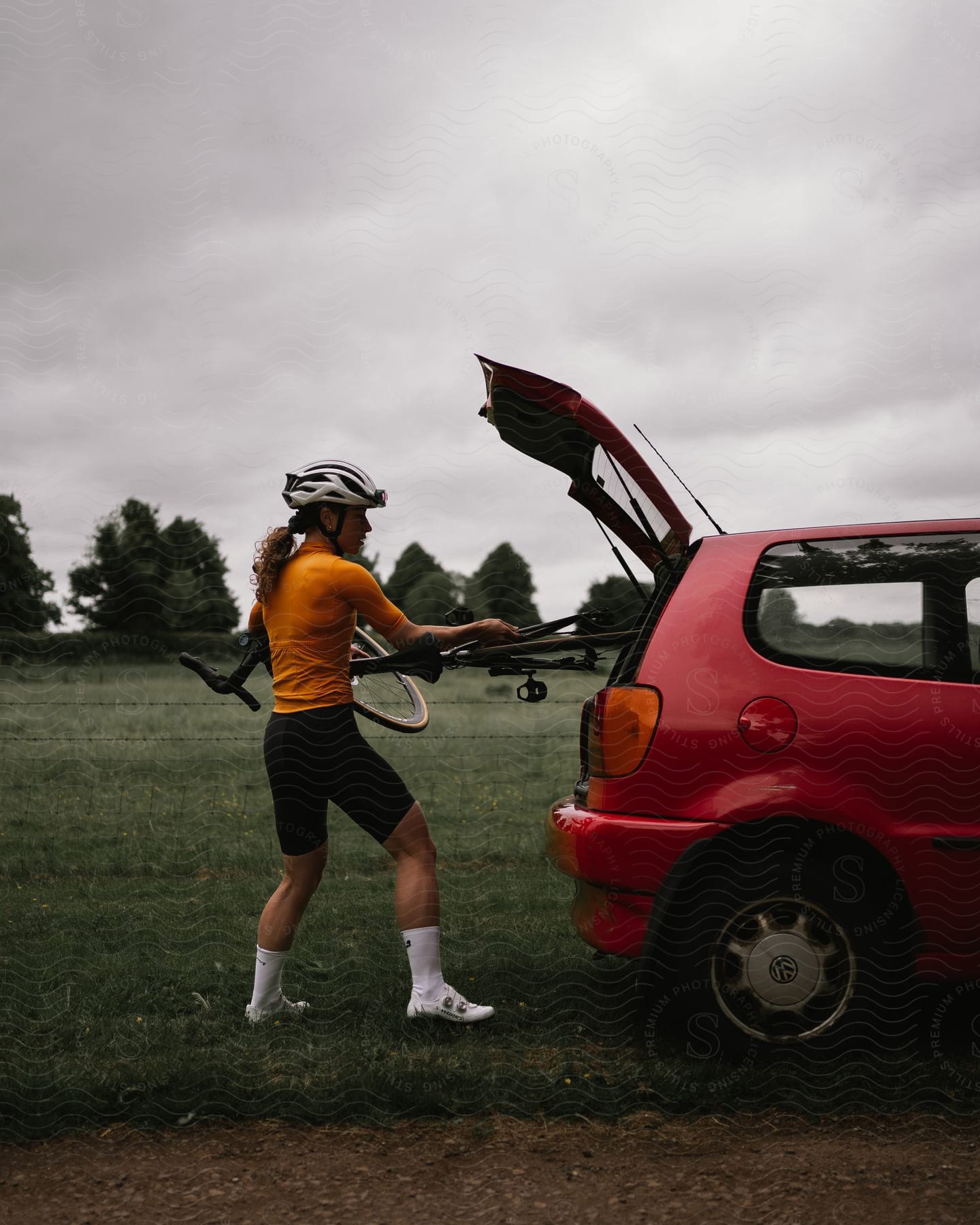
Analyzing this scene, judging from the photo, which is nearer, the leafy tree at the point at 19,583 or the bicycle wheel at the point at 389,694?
the bicycle wheel at the point at 389,694

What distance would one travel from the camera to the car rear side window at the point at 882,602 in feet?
12.5

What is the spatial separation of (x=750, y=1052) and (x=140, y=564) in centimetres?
719

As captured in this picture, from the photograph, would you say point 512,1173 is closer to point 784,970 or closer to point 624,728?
point 784,970

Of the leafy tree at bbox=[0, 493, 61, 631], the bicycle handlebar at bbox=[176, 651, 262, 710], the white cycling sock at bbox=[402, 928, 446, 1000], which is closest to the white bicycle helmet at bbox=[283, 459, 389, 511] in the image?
the bicycle handlebar at bbox=[176, 651, 262, 710]

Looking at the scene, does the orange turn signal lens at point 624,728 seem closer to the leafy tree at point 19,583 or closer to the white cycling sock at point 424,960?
the white cycling sock at point 424,960

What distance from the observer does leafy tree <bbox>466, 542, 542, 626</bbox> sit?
7668mm

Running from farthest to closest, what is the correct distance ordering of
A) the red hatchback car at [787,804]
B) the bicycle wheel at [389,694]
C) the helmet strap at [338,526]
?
1. the bicycle wheel at [389,694]
2. the helmet strap at [338,526]
3. the red hatchback car at [787,804]

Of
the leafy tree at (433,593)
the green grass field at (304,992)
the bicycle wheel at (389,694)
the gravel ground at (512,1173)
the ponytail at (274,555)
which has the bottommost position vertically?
the gravel ground at (512,1173)

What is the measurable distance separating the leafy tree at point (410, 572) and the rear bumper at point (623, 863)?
5.21m

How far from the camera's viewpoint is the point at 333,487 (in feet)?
13.5

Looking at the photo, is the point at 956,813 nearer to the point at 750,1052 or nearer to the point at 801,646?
the point at 801,646

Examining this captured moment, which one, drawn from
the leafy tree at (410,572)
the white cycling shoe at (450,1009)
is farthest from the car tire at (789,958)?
the leafy tree at (410,572)

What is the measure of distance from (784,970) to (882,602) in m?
1.32

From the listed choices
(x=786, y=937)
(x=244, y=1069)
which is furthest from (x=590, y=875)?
(x=244, y=1069)
